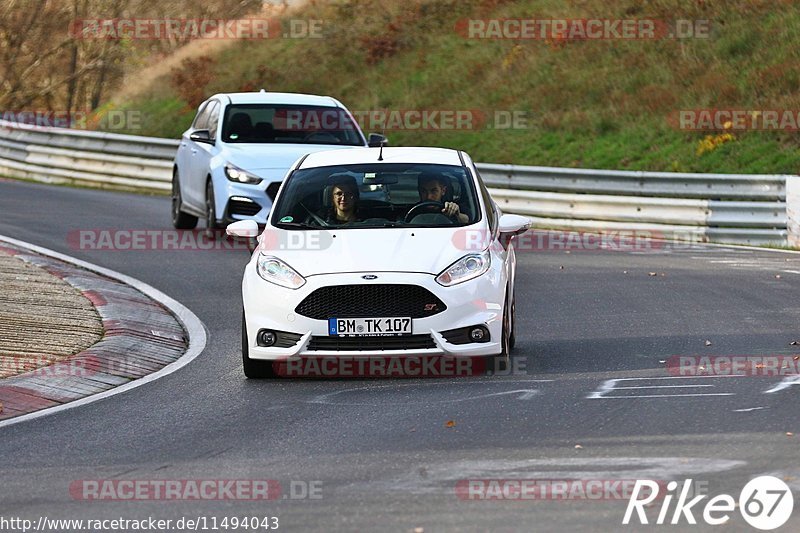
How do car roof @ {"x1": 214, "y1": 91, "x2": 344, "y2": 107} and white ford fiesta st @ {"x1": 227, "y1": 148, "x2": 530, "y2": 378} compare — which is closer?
white ford fiesta st @ {"x1": 227, "y1": 148, "x2": 530, "y2": 378}

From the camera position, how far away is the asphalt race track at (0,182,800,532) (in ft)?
22.1

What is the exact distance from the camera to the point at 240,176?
714 inches

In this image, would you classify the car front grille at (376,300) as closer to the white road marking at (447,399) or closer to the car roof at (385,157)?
the white road marking at (447,399)

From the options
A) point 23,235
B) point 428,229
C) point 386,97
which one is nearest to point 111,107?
point 386,97

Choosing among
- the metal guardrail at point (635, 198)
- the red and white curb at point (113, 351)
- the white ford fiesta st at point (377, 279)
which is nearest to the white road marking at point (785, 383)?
the white ford fiesta st at point (377, 279)

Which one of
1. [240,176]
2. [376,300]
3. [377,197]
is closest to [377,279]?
[376,300]

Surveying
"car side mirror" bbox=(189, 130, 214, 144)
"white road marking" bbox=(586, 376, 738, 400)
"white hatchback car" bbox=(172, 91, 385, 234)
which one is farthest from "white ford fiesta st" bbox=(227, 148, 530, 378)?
"car side mirror" bbox=(189, 130, 214, 144)

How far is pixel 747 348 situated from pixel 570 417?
3.26 metres

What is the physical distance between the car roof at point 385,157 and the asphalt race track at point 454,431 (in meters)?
1.62

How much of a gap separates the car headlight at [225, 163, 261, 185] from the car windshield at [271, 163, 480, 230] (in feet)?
20.3

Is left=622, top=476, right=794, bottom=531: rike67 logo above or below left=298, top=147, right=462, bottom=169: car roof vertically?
below

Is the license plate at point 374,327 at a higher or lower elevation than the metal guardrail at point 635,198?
lower

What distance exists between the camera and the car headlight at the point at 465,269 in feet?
34.3

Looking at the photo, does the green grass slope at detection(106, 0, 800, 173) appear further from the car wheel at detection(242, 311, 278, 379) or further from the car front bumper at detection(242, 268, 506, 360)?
the car wheel at detection(242, 311, 278, 379)
